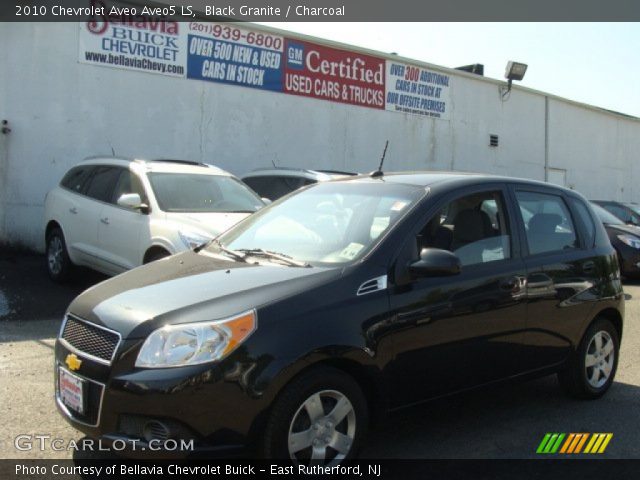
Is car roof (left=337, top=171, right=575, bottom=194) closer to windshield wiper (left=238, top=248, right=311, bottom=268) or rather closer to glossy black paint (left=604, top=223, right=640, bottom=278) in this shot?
windshield wiper (left=238, top=248, right=311, bottom=268)

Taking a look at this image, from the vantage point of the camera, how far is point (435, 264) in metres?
3.79

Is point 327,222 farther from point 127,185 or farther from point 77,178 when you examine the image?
point 77,178

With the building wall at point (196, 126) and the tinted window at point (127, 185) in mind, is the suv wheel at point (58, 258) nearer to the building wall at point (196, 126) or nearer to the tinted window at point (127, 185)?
the tinted window at point (127, 185)

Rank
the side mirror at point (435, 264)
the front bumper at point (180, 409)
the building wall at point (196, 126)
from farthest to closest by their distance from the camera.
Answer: the building wall at point (196, 126), the side mirror at point (435, 264), the front bumper at point (180, 409)

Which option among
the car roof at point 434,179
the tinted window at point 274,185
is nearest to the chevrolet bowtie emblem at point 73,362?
the car roof at point 434,179

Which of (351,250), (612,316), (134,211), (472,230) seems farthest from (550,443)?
(134,211)

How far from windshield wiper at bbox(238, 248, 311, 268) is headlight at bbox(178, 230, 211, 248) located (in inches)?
99.5

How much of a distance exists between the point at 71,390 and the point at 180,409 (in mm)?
757

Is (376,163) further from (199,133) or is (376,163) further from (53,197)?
(53,197)

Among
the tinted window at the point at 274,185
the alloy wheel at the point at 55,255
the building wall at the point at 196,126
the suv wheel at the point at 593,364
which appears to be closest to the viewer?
the suv wheel at the point at 593,364

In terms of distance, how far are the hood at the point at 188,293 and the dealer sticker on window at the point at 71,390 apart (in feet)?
1.01

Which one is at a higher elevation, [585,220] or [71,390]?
[585,220]

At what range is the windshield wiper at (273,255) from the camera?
3.89m

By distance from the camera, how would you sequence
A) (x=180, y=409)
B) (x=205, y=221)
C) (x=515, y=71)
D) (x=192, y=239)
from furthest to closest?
1. (x=515, y=71)
2. (x=205, y=221)
3. (x=192, y=239)
4. (x=180, y=409)
